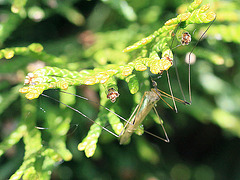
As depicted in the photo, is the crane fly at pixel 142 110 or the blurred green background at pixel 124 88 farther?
the blurred green background at pixel 124 88

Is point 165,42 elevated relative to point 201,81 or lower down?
elevated

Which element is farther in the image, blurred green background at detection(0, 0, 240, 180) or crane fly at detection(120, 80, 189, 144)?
blurred green background at detection(0, 0, 240, 180)

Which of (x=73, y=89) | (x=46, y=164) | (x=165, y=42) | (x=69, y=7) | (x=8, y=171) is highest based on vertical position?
(x=165, y=42)

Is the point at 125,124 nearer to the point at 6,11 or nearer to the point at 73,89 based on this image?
the point at 73,89

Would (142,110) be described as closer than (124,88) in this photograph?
Yes

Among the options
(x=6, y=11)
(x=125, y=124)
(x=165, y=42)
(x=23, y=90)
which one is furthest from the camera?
→ (x=6, y=11)

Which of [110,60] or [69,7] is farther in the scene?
[69,7]

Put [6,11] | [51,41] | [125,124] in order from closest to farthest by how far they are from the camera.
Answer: [125,124] < [6,11] < [51,41]

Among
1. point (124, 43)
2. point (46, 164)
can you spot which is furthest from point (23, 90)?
point (124, 43)
